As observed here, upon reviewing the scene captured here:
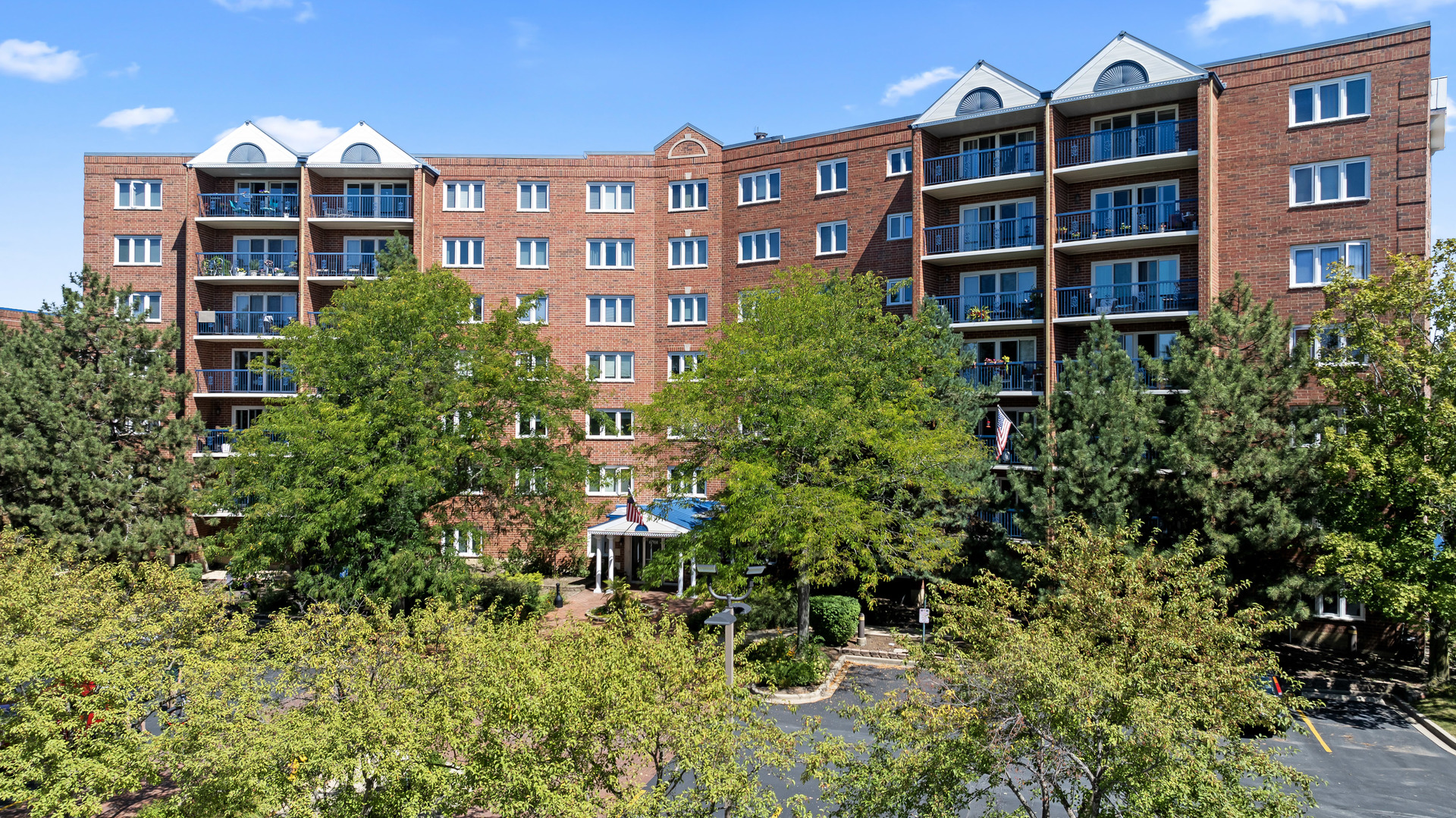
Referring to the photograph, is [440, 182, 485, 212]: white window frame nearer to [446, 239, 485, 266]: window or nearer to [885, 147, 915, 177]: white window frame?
[446, 239, 485, 266]: window

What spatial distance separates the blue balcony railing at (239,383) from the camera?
40.5 metres

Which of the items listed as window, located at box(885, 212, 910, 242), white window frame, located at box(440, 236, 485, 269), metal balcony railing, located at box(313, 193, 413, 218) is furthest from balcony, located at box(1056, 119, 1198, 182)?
metal balcony railing, located at box(313, 193, 413, 218)

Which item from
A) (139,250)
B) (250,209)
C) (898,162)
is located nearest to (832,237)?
(898,162)

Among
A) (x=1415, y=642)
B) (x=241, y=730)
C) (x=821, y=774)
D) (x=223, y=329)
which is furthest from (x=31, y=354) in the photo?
(x=1415, y=642)

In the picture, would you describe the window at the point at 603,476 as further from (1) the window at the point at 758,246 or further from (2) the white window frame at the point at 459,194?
(2) the white window frame at the point at 459,194

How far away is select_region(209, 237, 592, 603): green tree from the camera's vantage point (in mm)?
27062

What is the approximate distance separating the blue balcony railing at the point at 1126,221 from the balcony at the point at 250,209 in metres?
33.2

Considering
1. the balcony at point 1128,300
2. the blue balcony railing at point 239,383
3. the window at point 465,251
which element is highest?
the window at point 465,251

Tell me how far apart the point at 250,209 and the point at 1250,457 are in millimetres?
41307

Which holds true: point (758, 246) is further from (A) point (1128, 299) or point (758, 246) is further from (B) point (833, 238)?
(A) point (1128, 299)

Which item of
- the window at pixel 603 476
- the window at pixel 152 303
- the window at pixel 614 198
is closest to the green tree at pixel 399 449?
the window at pixel 603 476

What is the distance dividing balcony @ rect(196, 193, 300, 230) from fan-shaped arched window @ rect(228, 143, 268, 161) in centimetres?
165

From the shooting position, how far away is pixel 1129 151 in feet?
106

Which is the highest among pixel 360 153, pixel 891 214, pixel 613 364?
pixel 360 153
